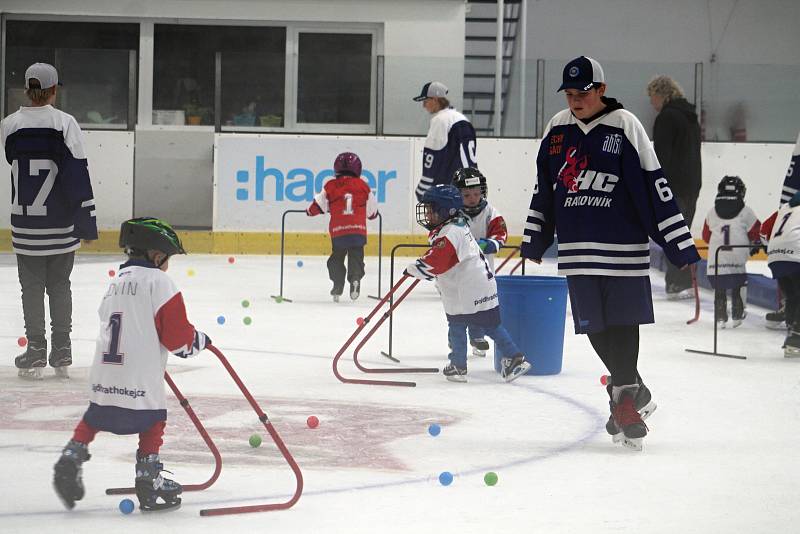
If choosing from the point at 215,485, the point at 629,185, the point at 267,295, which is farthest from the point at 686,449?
the point at 267,295

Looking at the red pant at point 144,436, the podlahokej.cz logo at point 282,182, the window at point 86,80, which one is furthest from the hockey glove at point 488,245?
the window at point 86,80

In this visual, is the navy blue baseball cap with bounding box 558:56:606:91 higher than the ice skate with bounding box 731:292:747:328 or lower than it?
higher

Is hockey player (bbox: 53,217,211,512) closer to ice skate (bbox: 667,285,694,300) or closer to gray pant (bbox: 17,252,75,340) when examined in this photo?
gray pant (bbox: 17,252,75,340)

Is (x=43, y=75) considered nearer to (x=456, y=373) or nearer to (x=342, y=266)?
(x=456, y=373)

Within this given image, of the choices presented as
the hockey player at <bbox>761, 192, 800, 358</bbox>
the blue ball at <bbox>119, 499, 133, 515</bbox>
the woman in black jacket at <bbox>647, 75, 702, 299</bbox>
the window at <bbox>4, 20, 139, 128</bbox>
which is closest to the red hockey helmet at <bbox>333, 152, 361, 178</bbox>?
the woman in black jacket at <bbox>647, 75, 702, 299</bbox>

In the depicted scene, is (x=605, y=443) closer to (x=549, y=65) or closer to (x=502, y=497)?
(x=502, y=497)

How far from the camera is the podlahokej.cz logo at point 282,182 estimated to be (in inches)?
545

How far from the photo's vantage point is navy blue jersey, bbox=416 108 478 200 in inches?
377

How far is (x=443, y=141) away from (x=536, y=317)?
3.25 m

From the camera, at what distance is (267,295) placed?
1038 centimetres

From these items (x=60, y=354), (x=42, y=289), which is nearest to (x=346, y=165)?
(x=42, y=289)

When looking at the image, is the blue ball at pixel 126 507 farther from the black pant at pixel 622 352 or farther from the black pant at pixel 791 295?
the black pant at pixel 791 295

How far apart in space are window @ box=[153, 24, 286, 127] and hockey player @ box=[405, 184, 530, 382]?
8.66 m

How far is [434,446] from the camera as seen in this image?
489 centimetres
